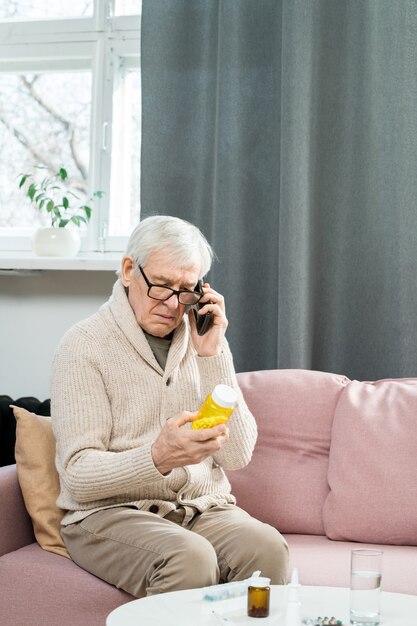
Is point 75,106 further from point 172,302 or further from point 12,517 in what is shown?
point 12,517

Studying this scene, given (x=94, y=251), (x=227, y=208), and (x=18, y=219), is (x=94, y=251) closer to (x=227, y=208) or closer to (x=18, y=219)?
(x=18, y=219)

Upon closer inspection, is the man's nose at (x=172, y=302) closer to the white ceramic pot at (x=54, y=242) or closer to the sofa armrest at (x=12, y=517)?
the sofa armrest at (x=12, y=517)

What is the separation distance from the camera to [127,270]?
2215mm

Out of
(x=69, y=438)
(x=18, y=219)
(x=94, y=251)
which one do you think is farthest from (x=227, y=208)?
(x=69, y=438)

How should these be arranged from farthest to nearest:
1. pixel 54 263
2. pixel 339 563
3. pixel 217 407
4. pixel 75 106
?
pixel 75 106, pixel 54 263, pixel 339 563, pixel 217 407

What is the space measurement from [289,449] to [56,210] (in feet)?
4.12

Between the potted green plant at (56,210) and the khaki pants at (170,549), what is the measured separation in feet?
4.32

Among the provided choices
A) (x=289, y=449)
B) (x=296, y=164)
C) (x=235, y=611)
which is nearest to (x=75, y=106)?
(x=296, y=164)

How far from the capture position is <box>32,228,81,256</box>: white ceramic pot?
3.15 metres

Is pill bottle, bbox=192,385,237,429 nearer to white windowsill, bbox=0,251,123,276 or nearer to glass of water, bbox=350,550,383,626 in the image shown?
glass of water, bbox=350,550,383,626

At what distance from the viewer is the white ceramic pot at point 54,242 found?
124 inches

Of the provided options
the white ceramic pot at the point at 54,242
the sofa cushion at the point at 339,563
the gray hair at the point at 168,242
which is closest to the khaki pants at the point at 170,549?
the sofa cushion at the point at 339,563

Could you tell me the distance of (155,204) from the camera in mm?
3035

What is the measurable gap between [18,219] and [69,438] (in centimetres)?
158
